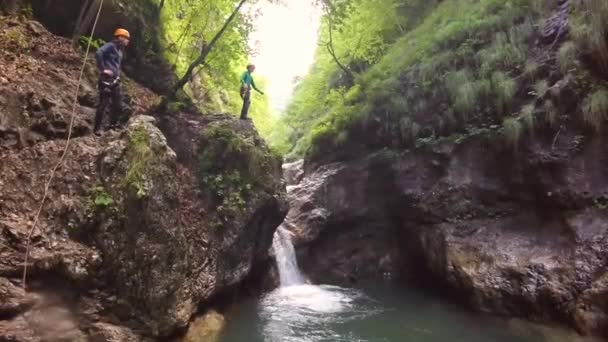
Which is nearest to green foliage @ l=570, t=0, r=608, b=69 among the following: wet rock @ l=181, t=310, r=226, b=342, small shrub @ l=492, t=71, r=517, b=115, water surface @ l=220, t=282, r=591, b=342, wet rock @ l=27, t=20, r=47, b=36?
small shrub @ l=492, t=71, r=517, b=115

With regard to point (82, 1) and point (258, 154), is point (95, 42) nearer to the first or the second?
point (82, 1)

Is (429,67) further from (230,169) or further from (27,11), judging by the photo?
(27,11)

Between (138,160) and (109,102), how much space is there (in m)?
1.88

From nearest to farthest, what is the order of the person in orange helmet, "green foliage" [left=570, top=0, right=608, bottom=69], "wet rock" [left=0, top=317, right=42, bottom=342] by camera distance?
"wet rock" [left=0, top=317, right=42, bottom=342] → the person in orange helmet → "green foliage" [left=570, top=0, right=608, bottom=69]

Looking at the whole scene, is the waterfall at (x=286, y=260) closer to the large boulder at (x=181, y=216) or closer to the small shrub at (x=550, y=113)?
the large boulder at (x=181, y=216)

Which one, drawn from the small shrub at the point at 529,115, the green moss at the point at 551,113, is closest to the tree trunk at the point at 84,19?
the small shrub at the point at 529,115

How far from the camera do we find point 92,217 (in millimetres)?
6621

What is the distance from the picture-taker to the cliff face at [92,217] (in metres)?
5.88

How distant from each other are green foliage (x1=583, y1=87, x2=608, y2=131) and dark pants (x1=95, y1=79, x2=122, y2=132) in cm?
1004

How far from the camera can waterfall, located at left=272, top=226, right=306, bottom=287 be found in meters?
13.2

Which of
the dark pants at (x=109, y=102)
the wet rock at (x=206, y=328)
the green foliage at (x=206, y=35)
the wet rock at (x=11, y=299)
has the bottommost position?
the wet rock at (x=206, y=328)

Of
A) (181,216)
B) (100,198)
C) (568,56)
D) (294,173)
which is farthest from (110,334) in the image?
(294,173)

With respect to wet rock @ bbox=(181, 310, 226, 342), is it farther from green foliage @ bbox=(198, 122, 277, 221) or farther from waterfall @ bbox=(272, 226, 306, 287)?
waterfall @ bbox=(272, 226, 306, 287)

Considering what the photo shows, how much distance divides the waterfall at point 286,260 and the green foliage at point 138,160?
6.85 m
